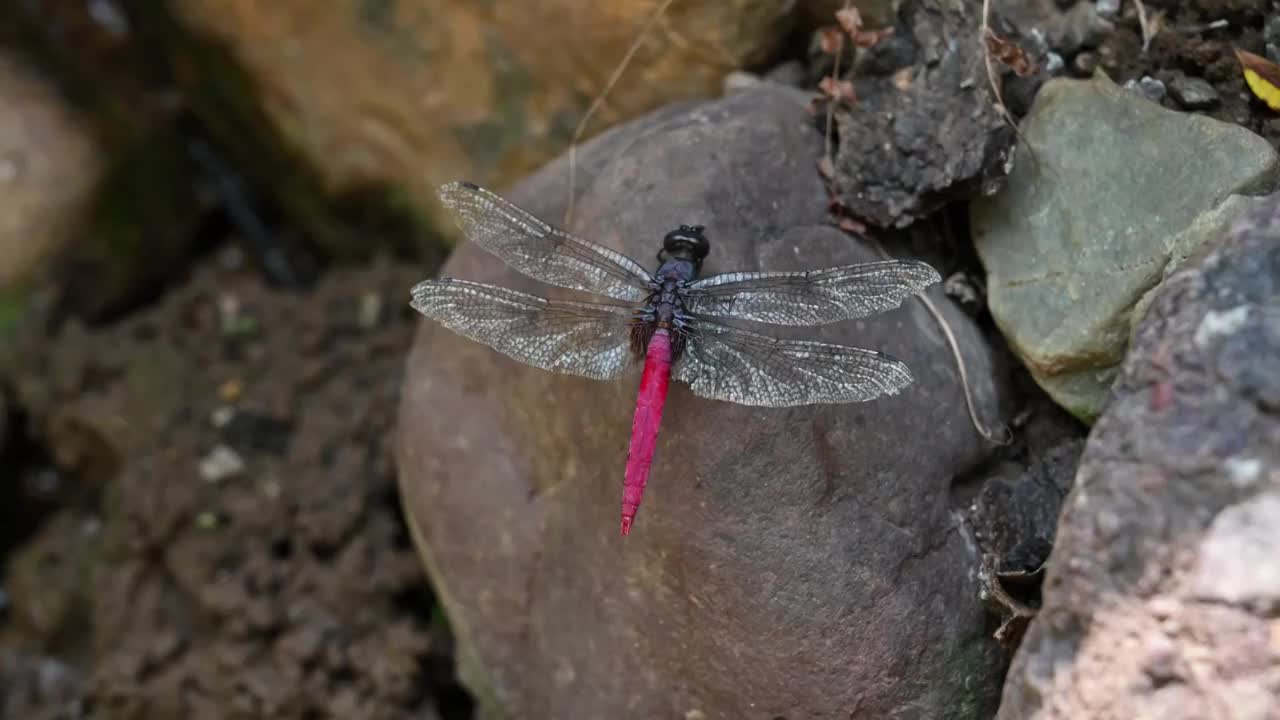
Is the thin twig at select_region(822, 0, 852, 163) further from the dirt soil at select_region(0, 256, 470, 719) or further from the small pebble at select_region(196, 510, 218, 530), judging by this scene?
the small pebble at select_region(196, 510, 218, 530)

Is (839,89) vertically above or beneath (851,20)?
beneath

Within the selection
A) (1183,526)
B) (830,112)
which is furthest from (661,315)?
(1183,526)

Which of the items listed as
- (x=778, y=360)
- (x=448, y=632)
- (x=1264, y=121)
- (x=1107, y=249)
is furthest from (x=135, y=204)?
(x=1264, y=121)

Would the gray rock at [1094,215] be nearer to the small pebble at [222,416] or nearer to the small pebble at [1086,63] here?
the small pebble at [1086,63]

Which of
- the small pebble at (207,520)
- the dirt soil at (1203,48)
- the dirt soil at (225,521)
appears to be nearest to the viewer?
the dirt soil at (1203,48)

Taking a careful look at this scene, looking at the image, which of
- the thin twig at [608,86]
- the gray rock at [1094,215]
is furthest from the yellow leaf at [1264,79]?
the thin twig at [608,86]

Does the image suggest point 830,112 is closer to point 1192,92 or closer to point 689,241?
point 689,241

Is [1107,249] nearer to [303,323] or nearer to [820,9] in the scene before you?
[820,9]
